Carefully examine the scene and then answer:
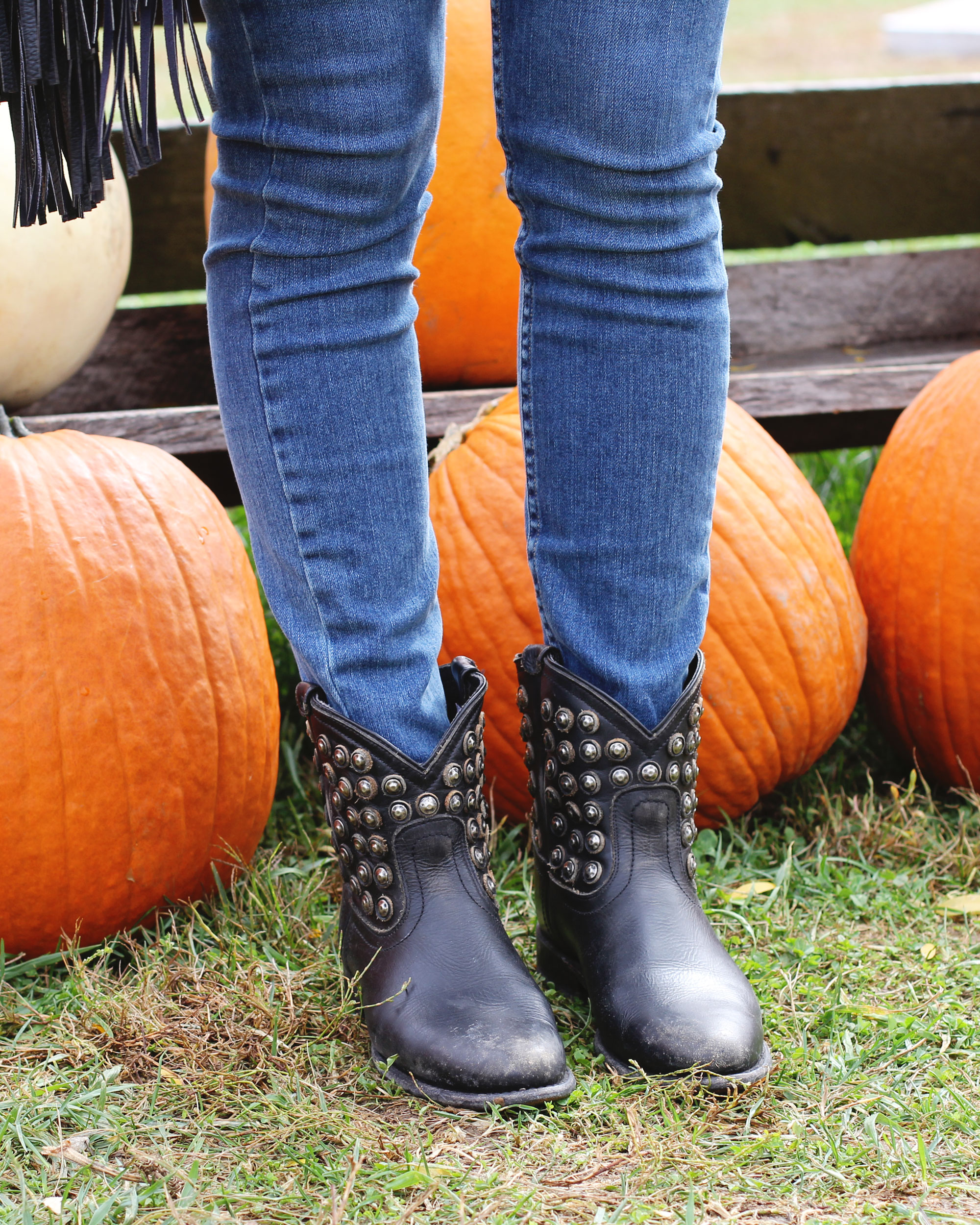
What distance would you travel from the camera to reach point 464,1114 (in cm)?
92

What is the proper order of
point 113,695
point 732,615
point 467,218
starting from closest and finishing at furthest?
point 113,695, point 732,615, point 467,218

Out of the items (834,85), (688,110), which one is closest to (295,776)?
(688,110)

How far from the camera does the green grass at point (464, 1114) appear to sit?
2.70 ft

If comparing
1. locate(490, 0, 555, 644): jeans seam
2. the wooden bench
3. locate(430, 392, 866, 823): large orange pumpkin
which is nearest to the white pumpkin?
the wooden bench

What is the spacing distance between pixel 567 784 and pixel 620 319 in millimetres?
381

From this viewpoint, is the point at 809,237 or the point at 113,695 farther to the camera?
the point at 809,237

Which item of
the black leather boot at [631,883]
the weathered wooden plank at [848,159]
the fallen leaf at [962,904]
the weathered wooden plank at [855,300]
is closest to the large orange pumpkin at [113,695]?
the black leather boot at [631,883]

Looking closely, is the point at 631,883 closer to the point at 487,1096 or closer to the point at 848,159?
the point at 487,1096

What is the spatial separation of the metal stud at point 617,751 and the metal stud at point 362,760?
0.19m

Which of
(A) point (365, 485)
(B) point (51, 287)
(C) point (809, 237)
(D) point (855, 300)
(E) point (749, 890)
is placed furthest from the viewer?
(C) point (809, 237)

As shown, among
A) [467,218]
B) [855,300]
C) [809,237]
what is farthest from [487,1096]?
[809,237]

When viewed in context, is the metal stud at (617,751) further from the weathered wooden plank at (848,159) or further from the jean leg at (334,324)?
the weathered wooden plank at (848,159)

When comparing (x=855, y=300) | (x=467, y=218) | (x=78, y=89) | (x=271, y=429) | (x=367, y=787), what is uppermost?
(x=78, y=89)

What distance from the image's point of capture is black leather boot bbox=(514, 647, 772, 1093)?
941 mm
